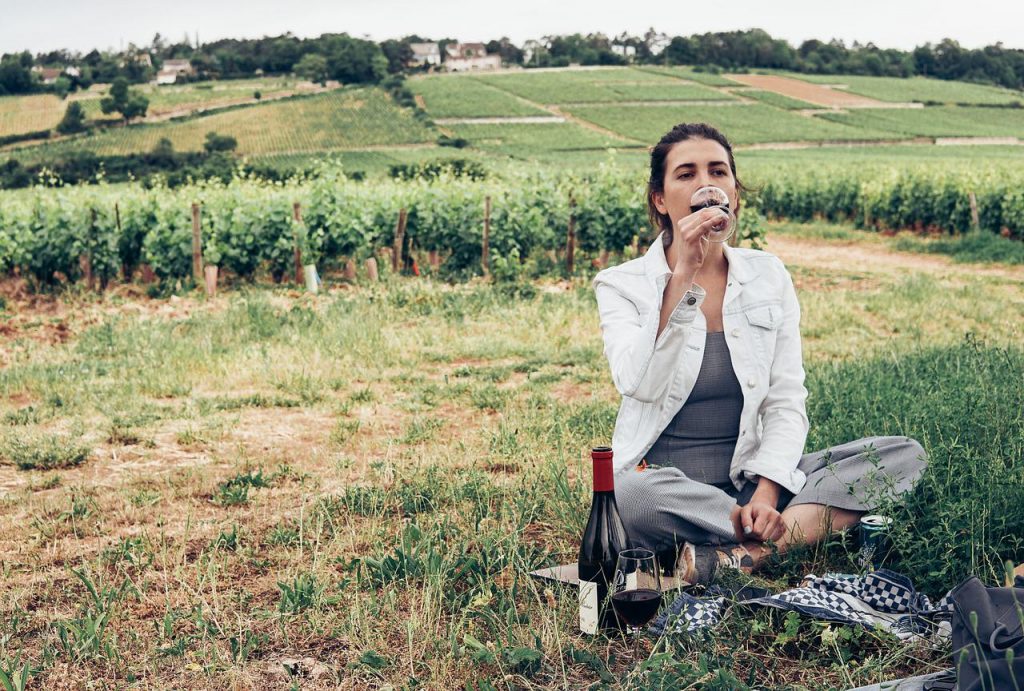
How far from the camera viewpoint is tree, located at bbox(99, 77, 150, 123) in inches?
2511

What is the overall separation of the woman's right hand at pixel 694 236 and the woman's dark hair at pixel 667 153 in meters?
0.41

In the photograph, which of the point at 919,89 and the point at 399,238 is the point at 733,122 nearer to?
the point at 919,89

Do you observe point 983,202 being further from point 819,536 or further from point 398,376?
point 819,536

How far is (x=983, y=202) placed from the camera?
60.2 ft

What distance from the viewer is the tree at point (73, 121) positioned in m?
60.2

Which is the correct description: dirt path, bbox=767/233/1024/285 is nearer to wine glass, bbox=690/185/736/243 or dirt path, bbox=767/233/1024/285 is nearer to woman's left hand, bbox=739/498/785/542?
woman's left hand, bbox=739/498/785/542

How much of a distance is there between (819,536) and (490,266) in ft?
34.6

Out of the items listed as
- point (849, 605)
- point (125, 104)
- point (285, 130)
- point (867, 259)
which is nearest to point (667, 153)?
point (849, 605)

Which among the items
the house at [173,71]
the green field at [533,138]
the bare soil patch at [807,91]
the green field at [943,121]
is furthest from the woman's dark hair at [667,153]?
the house at [173,71]

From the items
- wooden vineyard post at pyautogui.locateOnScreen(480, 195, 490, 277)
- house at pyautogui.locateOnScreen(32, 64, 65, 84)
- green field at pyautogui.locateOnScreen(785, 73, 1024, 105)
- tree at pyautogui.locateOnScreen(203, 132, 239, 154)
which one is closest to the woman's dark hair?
wooden vineyard post at pyautogui.locateOnScreen(480, 195, 490, 277)

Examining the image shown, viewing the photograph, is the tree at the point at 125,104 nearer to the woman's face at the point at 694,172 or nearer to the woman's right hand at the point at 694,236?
the woman's face at the point at 694,172

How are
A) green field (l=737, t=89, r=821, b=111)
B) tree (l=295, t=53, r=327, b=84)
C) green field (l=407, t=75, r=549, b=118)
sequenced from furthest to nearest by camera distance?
tree (l=295, t=53, r=327, b=84) → green field (l=737, t=89, r=821, b=111) → green field (l=407, t=75, r=549, b=118)

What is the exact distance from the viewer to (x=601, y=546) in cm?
305

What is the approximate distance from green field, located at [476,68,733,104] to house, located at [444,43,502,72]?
96.4ft
